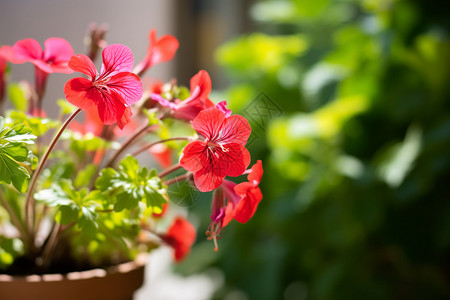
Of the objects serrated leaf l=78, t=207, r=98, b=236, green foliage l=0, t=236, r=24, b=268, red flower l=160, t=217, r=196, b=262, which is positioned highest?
serrated leaf l=78, t=207, r=98, b=236

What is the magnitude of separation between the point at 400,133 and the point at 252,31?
1.42m

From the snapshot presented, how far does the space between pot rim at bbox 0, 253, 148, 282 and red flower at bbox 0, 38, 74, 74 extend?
154 mm

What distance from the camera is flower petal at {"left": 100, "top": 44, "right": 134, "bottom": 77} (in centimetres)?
29

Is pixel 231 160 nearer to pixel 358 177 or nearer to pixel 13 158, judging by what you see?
pixel 13 158

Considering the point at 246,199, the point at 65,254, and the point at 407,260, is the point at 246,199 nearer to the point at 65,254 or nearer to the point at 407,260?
the point at 65,254

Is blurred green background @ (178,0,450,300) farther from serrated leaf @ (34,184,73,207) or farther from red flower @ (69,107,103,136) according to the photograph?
serrated leaf @ (34,184,73,207)

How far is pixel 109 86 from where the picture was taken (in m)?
0.30

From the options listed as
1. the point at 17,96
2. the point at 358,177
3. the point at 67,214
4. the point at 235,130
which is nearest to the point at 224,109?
the point at 235,130

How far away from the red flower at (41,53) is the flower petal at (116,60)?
0.16 feet

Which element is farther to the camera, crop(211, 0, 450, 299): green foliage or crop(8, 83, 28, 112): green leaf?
crop(211, 0, 450, 299): green foliage

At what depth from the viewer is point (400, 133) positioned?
1.08 meters

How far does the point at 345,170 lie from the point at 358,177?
0.03 meters

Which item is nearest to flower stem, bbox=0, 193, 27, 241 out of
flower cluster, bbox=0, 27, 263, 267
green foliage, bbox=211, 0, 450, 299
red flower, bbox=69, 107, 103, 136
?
flower cluster, bbox=0, 27, 263, 267

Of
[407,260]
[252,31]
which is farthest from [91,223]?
[252,31]
